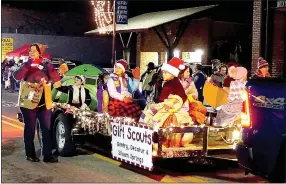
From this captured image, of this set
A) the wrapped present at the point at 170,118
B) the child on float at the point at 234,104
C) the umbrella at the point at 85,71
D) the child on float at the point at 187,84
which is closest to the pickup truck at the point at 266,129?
the wrapped present at the point at 170,118

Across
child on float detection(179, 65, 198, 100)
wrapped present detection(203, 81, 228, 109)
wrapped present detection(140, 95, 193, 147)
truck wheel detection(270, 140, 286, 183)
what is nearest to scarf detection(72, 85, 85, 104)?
child on float detection(179, 65, 198, 100)

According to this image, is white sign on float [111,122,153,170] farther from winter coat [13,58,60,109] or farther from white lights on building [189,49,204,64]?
white lights on building [189,49,204,64]

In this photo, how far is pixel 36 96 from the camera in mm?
8344

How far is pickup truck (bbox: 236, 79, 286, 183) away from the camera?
5.48 m

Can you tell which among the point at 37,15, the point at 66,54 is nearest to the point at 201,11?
the point at 66,54

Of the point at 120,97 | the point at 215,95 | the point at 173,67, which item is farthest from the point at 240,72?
the point at 120,97

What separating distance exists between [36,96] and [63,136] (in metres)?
1.00

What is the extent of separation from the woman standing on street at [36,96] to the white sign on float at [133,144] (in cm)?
144

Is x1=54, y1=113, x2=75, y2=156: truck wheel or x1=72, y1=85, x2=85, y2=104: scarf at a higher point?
x1=72, y1=85, x2=85, y2=104: scarf

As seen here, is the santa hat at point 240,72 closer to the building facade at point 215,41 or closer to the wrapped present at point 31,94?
the wrapped present at point 31,94

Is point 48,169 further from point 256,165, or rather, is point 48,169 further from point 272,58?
point 272,58

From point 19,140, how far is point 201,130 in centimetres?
485

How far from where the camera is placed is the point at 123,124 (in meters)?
7.39

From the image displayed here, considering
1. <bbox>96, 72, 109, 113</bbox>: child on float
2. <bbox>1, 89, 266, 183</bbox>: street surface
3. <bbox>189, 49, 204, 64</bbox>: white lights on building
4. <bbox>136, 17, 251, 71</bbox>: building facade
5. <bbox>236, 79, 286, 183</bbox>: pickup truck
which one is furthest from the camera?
<bbox>189, 49, 204, 64</bbox>: white lights on building
